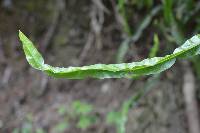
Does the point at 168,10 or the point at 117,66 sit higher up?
the point at 168,10

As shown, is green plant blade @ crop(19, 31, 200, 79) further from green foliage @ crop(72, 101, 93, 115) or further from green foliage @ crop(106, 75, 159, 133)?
green foliage @ crop(72, 101, 93, 115)

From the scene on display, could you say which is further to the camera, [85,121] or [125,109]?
[85,121]

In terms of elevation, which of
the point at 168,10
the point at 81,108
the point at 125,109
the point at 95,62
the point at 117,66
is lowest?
the point at 117,66

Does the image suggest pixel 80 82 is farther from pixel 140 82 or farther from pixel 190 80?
pixel 190 80

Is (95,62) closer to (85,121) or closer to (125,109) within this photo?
(85,121)

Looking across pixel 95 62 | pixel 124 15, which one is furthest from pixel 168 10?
pixel 95 62

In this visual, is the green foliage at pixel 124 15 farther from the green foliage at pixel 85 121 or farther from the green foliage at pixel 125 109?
the green foliage at pixel 85 121
